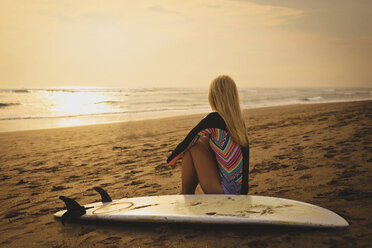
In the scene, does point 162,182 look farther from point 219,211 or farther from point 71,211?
point 219,211

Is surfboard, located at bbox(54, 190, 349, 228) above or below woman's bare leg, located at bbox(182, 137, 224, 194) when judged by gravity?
below

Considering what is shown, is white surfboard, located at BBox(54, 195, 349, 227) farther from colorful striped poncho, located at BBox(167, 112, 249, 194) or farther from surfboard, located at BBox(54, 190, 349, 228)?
colorful striped poncho, located at BBox(167, 112, 249, 194)

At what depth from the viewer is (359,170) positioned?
3877 millimetres

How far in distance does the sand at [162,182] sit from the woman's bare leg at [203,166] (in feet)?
1.50

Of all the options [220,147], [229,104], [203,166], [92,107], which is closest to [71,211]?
[203,166]

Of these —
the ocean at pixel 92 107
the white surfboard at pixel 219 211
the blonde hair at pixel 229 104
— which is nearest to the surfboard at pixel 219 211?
the white surfboard at pixel 219 211

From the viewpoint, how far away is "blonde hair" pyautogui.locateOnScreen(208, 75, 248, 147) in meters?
2.86

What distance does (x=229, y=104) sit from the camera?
113 inches

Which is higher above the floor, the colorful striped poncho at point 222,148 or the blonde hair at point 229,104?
the blonde hair at point 229,104

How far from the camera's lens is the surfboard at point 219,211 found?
243 centimetres

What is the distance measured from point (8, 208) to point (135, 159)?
8.72 ft

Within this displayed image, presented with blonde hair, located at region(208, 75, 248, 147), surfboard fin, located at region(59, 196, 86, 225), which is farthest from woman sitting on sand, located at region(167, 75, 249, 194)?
surfboard fin, located at region(59, 196, 86, 225)

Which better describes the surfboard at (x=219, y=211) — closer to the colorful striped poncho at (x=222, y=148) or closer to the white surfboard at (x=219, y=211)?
the white surfboard at (x=219, y=211)

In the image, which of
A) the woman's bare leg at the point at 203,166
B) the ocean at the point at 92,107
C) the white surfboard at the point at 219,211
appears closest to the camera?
the white surfboard at the point at 219,211
